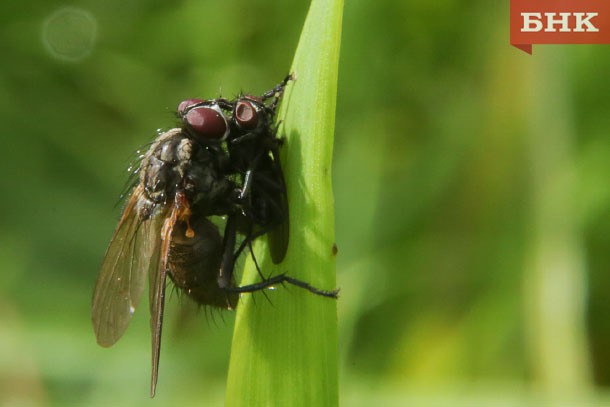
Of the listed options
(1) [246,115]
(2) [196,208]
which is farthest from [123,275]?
(1) [246,115]

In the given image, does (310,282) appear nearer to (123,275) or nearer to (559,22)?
(123,275)

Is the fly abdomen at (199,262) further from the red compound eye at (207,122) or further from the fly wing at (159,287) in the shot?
the red compound eye at (207,122)

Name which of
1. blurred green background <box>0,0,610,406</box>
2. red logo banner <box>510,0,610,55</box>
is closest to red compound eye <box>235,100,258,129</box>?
blurred green background <box>0,0,610,406</box>

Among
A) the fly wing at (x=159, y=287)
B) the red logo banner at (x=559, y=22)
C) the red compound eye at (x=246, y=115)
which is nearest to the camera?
the fly wing at (x=159, y=287)

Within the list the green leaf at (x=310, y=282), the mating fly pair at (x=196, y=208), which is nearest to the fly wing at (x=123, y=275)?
the mating fly pair at (x=196, y=208)

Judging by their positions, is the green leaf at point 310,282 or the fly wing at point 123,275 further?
the fly wing at point 123,275

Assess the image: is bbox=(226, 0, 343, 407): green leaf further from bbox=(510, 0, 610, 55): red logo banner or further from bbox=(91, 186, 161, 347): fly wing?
bbox=(510, 0, 610, 55): red logo banner
